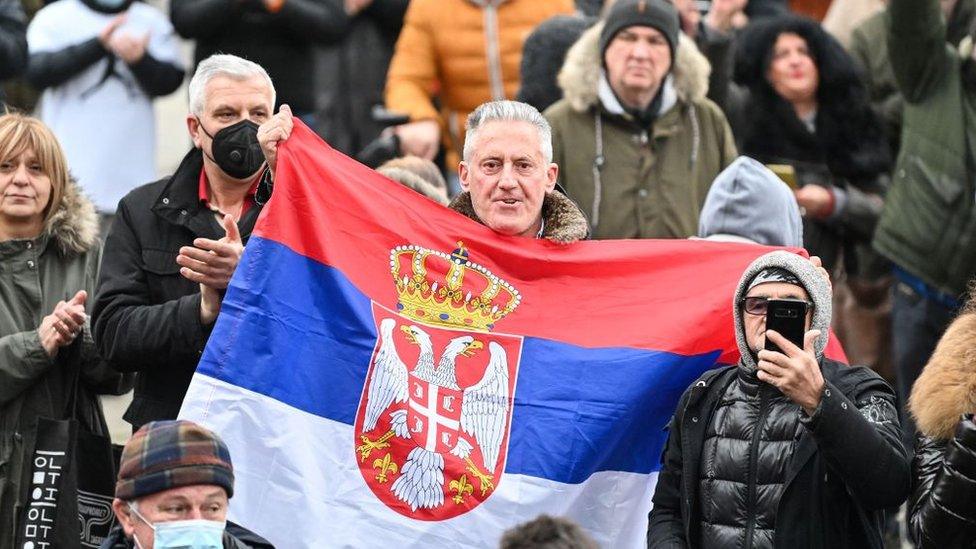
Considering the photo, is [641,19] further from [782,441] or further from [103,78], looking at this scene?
[782,441]

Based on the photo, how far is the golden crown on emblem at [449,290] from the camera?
744 centimetres

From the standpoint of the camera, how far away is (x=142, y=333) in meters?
7.34

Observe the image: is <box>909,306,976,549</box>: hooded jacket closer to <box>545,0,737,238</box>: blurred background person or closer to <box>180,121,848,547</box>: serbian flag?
<box>180,121,848,547</box>: serbian flag

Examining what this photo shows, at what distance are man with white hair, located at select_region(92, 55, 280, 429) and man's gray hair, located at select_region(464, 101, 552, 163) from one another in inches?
28.9

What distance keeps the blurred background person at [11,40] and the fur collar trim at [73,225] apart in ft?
9.30

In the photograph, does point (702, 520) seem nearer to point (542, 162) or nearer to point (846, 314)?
point (542, 162)

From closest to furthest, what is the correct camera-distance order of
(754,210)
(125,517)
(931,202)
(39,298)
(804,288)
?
(125,517)
(804,288)
(39,298)
(754,210)
(931,202)

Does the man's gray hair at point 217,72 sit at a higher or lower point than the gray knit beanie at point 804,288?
higher

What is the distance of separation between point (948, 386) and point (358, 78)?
235 inches

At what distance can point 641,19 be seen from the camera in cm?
1004

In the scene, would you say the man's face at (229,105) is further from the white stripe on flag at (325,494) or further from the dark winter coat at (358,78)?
the dark winter coat at (358,78)

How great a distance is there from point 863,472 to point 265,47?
5.81m

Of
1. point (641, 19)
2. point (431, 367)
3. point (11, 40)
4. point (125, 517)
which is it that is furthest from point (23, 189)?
point (641, 19)

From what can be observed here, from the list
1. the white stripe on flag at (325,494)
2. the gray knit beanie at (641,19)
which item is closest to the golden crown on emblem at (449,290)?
the white stripe on flag at (325,494)
